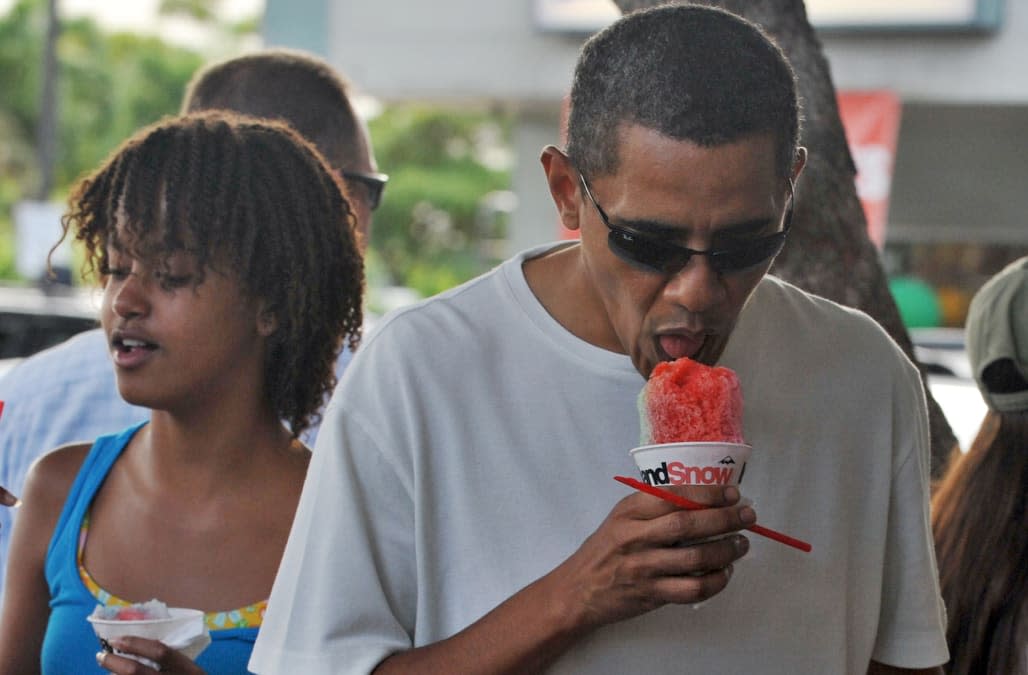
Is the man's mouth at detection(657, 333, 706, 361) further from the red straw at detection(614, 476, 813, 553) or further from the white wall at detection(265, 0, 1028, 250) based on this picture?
the white wall at detection(265, 0, 1028, 250)

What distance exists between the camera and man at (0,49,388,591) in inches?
158

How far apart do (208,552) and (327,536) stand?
3.02 feet

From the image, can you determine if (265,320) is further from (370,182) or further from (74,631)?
(370,182)

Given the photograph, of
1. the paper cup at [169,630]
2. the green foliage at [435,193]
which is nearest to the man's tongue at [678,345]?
the paper cup at [169,630]

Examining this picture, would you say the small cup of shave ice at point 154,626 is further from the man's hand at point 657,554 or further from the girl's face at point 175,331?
the man's hand at point 657,554

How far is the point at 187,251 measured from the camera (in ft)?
11.4

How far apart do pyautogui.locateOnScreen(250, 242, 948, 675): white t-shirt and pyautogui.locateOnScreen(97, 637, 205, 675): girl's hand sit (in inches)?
16.0

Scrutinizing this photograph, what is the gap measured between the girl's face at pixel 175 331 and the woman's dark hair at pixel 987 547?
1.75 meters

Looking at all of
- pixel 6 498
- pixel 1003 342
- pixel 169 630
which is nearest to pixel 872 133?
pixel 1003 342

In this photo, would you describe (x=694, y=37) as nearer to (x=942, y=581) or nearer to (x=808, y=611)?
(x=808, y=611)

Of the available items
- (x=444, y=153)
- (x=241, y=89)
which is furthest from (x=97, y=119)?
(x=241, y=89)

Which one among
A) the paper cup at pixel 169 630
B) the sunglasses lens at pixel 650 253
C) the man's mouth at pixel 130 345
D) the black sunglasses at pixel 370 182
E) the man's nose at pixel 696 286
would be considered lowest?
the paper cup at pixel 169 630

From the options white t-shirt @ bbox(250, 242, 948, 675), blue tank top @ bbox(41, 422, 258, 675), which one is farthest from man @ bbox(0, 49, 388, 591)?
white t-shirt @ bbox(250, 242, 948, 675)

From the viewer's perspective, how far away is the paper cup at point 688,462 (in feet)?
7.70
